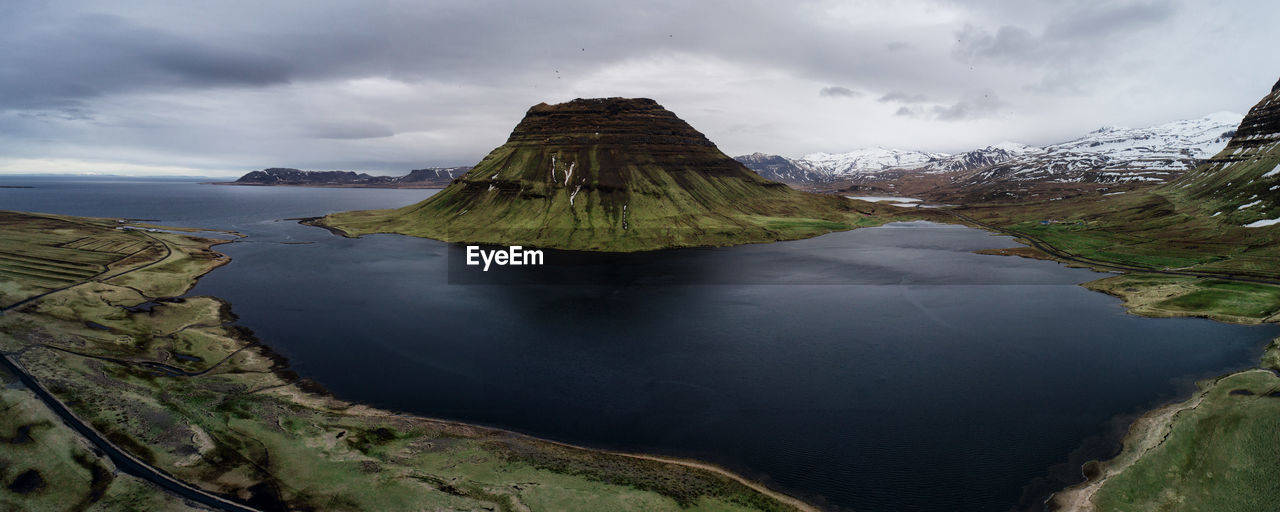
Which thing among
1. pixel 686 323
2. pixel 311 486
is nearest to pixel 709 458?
pixel 311 486

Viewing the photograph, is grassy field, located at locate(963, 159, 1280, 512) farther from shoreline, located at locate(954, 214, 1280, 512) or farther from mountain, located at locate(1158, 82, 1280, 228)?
mountain, located at locate(1158, 82, 1280, 228)

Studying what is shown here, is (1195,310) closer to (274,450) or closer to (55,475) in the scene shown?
(274,450)

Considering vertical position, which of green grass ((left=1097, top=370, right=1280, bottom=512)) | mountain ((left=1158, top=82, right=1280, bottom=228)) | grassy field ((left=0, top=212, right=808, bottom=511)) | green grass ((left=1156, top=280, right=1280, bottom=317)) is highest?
mountain ((left=1158, top=82, right=1280, bottom=228))

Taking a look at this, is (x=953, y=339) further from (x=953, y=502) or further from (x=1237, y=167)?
(x=1237, y=167)

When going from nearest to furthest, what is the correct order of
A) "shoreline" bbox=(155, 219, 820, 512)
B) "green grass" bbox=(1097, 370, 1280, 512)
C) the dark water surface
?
"green grass" bbox=(1097, 370, 1280, 512)
"shoreline" bbox=(155, 219, 820, 512)
the dark water surface

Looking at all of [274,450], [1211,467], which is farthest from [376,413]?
[1211,467]

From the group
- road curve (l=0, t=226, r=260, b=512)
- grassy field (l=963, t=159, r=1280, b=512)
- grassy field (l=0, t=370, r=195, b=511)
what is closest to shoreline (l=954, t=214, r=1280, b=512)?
grassy field (l=963, t=159, r=1280, b=512)
